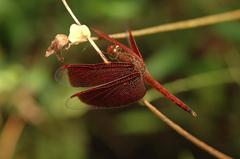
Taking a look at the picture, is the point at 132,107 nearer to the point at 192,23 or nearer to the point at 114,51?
the point at 192,23

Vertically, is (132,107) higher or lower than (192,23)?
lower

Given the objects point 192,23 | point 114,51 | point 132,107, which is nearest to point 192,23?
point 192,23

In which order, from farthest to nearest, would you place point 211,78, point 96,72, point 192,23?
point 211,78, point 192,23, point 96,72

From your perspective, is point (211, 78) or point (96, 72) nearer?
point (96, 72)

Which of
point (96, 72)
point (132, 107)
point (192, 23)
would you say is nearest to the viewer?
point (96, 72)

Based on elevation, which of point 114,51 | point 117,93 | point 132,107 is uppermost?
point 114,51

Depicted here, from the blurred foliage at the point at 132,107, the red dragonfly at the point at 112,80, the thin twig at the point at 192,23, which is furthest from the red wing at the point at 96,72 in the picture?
the blurred foliage at the point at 132,107

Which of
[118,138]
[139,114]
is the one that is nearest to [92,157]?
[118,138]

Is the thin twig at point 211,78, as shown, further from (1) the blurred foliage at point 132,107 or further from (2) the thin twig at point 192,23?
(2) the thin twig at point 192,23
